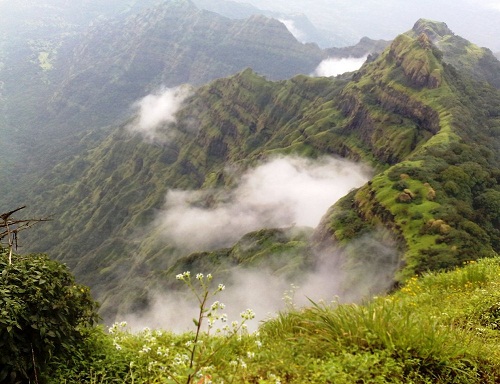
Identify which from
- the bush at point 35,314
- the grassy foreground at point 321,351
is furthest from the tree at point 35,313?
the grassy foreground at point 321,351

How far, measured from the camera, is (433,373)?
8.54 meters

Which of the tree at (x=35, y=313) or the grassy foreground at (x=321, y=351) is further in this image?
the tree at (x=35, y=313)

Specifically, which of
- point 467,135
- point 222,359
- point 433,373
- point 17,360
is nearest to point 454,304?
point 433,373

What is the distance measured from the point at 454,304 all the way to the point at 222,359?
871cm

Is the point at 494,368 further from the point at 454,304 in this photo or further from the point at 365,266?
the point at 365,266

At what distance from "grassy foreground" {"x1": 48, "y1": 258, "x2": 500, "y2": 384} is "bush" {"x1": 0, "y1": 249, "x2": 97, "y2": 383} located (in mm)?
869

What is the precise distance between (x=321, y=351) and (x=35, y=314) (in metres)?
7.14

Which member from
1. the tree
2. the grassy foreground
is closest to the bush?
the tree

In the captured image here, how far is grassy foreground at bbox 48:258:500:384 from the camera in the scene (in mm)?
8305

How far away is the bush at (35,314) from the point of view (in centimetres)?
927

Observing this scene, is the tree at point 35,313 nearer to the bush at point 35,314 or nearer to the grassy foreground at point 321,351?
the bush at point 35,314

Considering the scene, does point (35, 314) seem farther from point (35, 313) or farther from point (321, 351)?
point (321, 351)

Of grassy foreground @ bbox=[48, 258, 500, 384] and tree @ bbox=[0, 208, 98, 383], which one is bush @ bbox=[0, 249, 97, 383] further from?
grassy foreground @ bbox=[48, 258, 500, 384]

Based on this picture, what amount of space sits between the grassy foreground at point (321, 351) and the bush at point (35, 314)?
87 centimetres
